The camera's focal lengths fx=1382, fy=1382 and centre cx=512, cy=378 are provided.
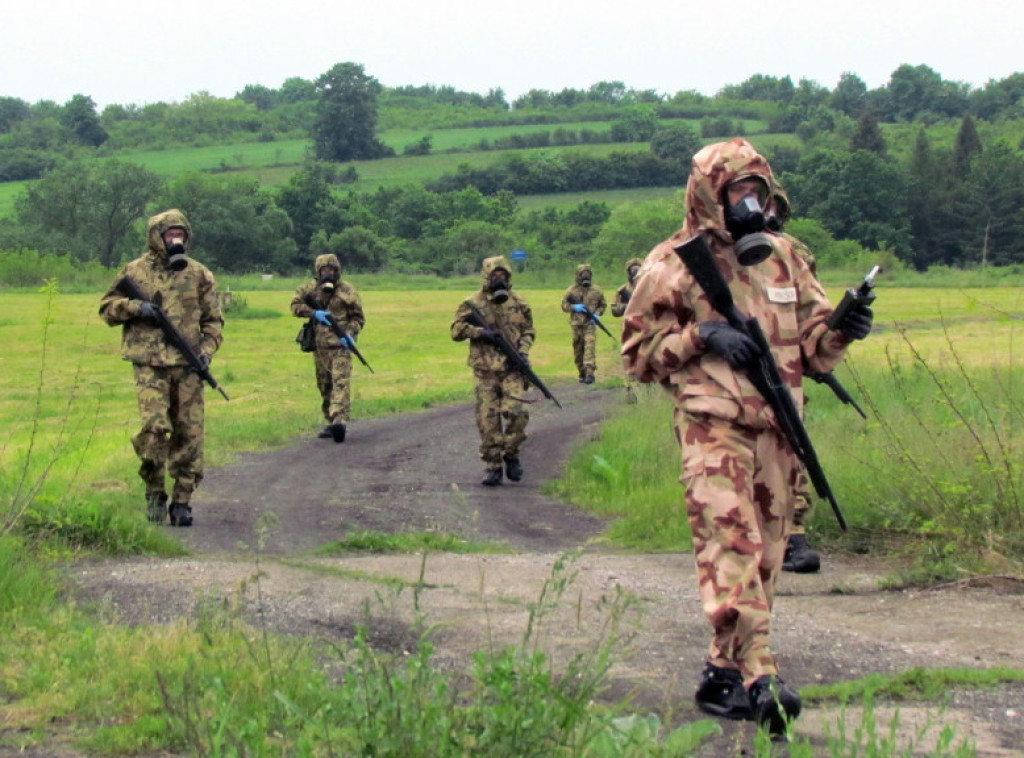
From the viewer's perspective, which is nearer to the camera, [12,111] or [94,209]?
[94,209]

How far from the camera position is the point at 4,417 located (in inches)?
775

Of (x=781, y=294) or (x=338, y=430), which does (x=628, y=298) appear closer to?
(x=338, y=430)

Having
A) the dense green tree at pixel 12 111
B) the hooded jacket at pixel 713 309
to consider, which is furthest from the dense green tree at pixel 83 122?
the hooded jacket at pixel 713 309

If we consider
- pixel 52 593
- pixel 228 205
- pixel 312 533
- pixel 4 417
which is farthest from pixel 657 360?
pixel 228 205

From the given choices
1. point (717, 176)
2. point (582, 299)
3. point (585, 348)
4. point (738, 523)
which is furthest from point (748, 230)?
point (585, 348)

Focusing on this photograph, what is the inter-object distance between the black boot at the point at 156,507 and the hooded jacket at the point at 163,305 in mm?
1024

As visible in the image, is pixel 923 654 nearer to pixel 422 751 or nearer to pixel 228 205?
pixel 422 751

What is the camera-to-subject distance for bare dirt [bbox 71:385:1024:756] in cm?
509

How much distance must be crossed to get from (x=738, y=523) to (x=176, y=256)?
601 cm

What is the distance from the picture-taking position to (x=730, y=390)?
5.18 m

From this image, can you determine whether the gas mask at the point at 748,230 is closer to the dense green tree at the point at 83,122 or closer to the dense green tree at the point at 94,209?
the dense green tree at the point at 94,209

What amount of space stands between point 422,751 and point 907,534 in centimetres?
566

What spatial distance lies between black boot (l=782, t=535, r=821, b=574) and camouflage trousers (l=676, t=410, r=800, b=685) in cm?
292

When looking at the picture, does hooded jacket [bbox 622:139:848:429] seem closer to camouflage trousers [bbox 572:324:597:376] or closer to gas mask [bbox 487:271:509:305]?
gas mask [bbox 487:271:509:305]
